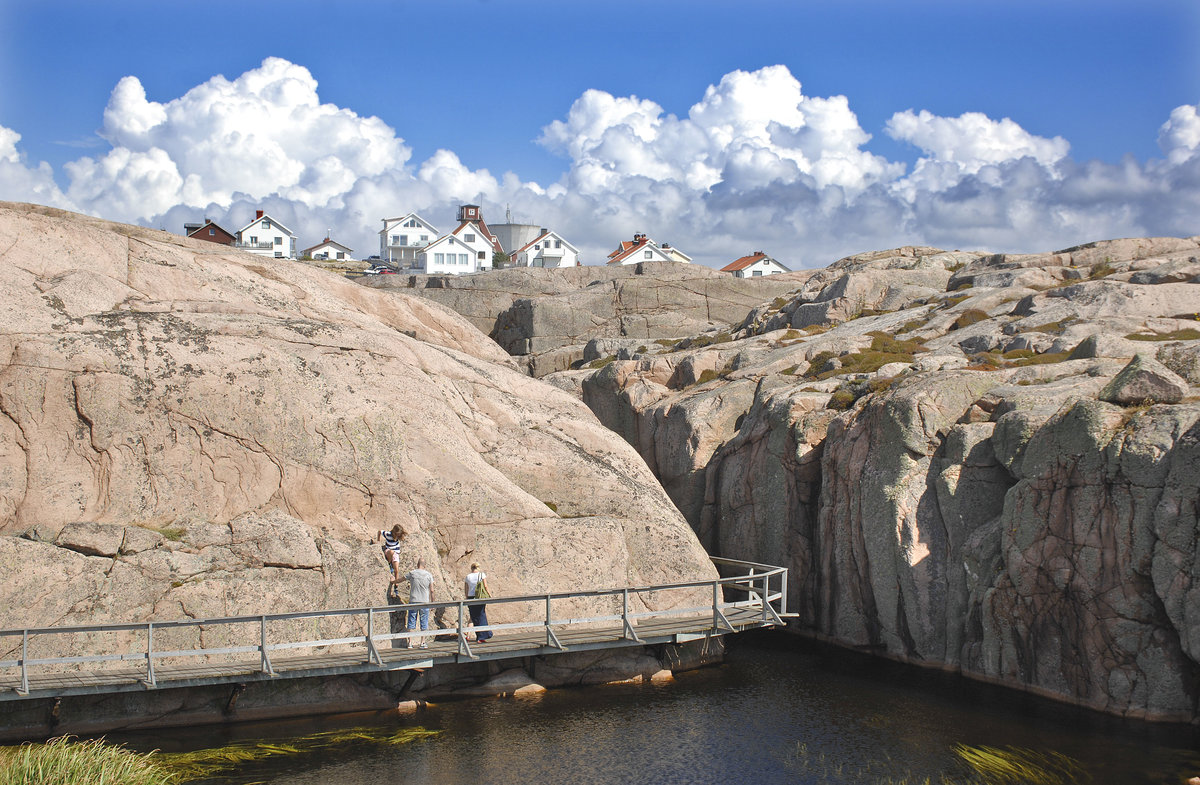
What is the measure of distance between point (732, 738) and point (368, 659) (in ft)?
32.5

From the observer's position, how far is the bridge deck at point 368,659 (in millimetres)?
25594

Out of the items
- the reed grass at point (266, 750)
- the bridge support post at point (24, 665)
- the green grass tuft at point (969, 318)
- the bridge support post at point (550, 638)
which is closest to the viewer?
the reed grass at point (266, 750)

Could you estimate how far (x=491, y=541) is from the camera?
105ft

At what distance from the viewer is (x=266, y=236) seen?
5674 inches

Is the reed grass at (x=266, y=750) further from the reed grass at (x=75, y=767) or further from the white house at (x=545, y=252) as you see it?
the white house at (x=545, y=252)

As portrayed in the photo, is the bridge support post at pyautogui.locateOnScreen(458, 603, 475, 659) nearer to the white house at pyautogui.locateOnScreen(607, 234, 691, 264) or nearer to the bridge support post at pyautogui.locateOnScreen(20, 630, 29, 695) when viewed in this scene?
the bridge support post at pyautogui.locateOnScreen(20, 630, 29, 695)

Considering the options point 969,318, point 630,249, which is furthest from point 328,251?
point 969,318

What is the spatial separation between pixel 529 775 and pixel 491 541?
893 centimetres

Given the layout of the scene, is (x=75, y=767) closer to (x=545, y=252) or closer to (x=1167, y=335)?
(x=1167, y=335)

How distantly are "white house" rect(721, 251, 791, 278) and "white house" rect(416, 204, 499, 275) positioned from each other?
3389 cm

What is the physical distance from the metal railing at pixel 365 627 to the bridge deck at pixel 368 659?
16 centimetres

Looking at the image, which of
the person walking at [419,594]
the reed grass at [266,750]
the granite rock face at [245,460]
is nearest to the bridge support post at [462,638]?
the person walking at [419,594]

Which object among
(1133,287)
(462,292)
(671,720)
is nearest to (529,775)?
(671,720)

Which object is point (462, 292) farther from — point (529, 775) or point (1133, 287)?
point (529, 775)
